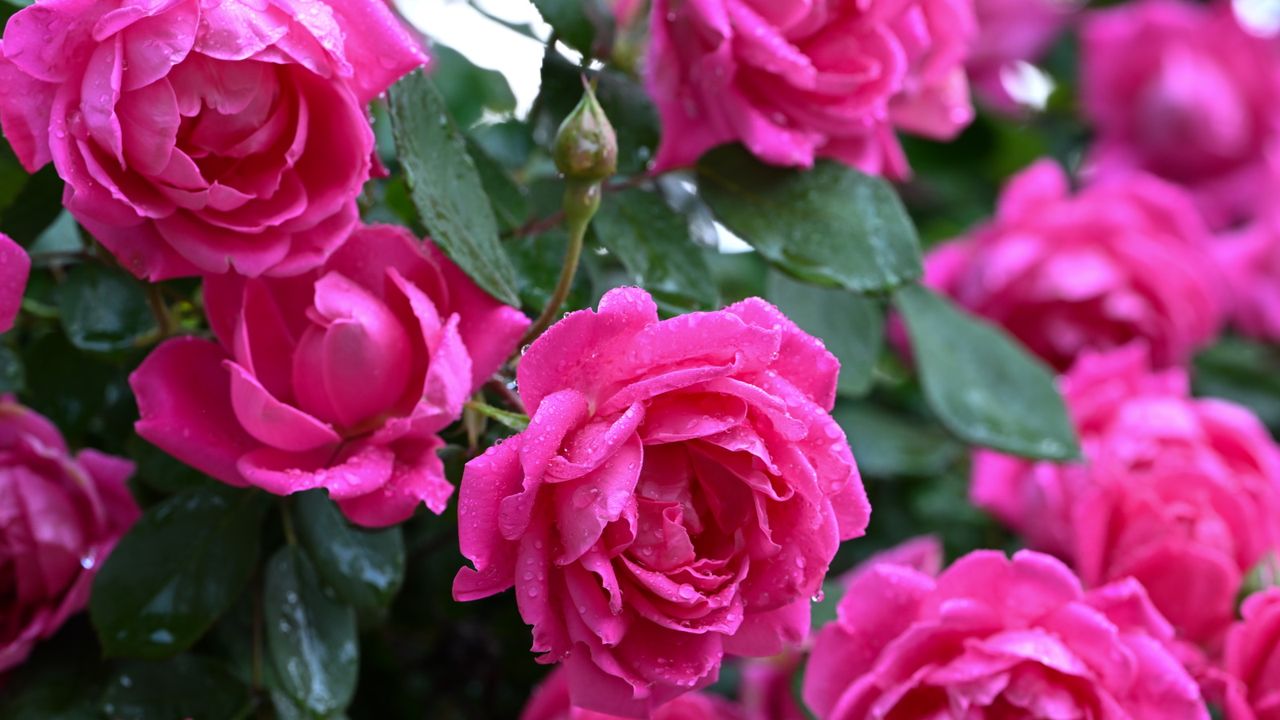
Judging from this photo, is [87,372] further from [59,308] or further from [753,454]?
[753,454]

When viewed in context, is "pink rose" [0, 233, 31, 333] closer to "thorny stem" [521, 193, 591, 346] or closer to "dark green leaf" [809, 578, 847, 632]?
"thorny stem" [521, 193, 591, 346]

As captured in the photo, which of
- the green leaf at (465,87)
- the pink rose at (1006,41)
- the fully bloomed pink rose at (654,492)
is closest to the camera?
the fully bloomed pink rose at (654,492)

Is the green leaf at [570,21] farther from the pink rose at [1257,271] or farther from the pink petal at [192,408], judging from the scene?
the pink rose at [1257,271]

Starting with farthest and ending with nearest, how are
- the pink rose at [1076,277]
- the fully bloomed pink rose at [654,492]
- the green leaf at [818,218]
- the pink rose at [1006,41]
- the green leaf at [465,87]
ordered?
the pink rose at [1006,41] < the pink rose at [1076,277] < the green leaf at [465,87] < the green leaf at [818,218] < the fully bloomed pink rose at [654,492]

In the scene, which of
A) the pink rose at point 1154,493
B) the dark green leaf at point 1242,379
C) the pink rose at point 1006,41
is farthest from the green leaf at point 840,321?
the pink rose at point 1006,41

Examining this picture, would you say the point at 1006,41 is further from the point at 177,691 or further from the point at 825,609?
the point at 177,691

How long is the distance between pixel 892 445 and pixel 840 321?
0.28m

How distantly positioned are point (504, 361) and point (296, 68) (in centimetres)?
14

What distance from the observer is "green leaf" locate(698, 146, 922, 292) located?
69 centimetres

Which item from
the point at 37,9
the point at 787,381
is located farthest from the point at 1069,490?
the point at 37,9

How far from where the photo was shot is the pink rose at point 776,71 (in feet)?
2.14

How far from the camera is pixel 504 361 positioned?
1.81 ft

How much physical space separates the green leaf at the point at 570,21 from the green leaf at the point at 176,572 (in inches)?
11.1

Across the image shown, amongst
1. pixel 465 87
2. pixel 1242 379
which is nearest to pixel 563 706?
pixel 465 87
